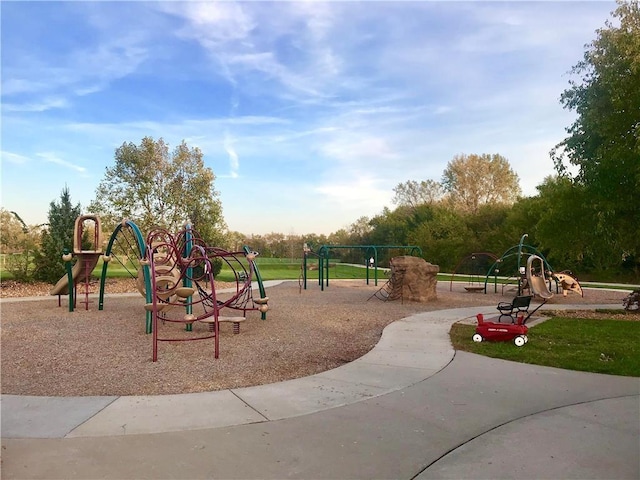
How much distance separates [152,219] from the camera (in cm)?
2319

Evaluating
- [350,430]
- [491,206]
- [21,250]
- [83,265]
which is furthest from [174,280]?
[491,206]

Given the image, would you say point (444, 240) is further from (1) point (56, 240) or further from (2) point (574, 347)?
(2) point (574, 347)

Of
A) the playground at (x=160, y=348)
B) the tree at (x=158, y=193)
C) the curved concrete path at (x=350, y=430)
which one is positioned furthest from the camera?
the tree at (x=158, y=193)

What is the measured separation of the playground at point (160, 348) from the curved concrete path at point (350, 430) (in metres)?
0.56

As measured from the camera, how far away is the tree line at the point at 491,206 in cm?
1072

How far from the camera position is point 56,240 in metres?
17.0

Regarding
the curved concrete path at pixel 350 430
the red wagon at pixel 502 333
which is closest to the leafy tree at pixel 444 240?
the red wagon at pixel 502 333

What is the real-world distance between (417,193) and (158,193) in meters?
31.7

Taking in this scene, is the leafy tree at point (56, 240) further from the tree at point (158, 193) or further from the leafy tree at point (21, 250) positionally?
the tree at point (158, 193)

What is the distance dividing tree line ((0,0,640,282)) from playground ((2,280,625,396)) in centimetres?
445

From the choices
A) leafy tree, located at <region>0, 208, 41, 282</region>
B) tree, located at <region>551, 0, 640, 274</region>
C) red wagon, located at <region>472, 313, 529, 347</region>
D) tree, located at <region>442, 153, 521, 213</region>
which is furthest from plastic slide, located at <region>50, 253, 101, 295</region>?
tree, located at <region>442, 153, 521, 213</region>

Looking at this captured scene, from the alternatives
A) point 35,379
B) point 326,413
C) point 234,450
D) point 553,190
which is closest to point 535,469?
point 326,413

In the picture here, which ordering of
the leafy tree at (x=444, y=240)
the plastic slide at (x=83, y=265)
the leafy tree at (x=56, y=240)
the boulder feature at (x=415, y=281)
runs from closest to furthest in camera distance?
the plastic slide at (x=83, y=265) < the boulder feature at (x=415, y=281) < the leafy tree at (x=56, y=240) < the leafy tree at (x=444, y=240)

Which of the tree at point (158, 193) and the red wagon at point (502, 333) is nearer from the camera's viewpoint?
the red wagon at point (502, 333)
